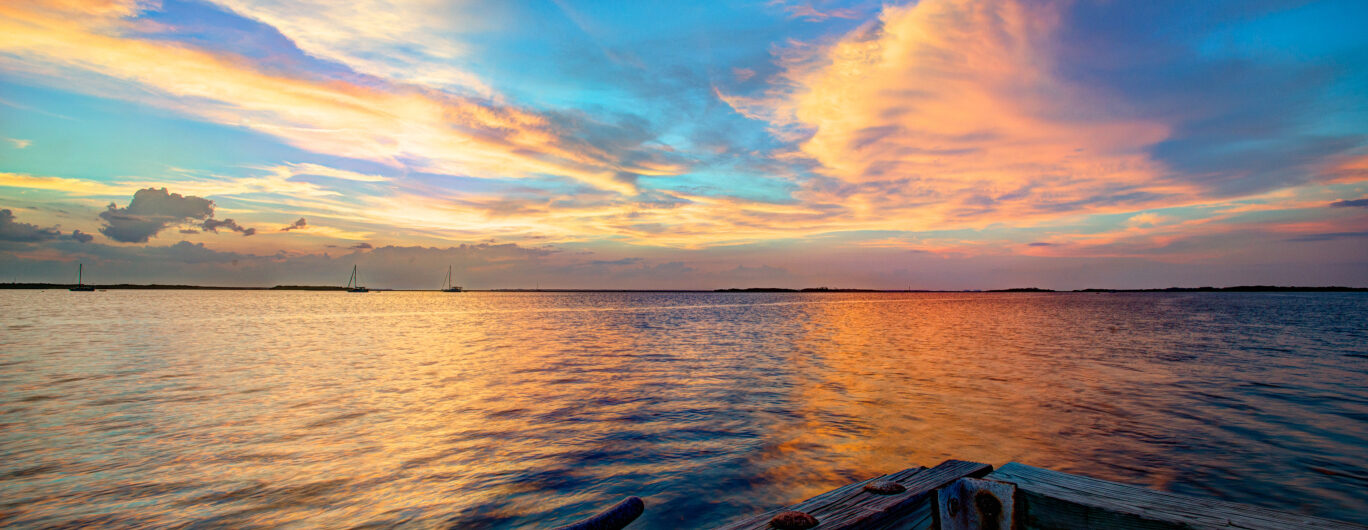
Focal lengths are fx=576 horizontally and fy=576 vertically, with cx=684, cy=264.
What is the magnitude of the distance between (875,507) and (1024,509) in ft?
2.67

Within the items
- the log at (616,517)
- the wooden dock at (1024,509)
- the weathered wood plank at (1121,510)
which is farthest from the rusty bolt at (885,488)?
the log at (616,517)

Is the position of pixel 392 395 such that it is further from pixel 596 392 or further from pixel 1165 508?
pixel 1165 508

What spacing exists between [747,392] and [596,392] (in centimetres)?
407

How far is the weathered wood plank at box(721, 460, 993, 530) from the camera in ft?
10.3

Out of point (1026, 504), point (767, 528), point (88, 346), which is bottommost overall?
point (88, 346)

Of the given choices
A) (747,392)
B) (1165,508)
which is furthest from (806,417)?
(1165,508)

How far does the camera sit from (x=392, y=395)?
49.9 ft

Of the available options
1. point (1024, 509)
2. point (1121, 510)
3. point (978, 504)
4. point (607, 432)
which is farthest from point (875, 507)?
point (607, 432)

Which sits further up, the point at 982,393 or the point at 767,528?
the point at 767,528

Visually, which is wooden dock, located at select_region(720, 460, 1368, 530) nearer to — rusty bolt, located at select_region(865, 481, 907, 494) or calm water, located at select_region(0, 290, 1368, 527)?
rusty bolt, located at select_region(865, 481, 907, 494)

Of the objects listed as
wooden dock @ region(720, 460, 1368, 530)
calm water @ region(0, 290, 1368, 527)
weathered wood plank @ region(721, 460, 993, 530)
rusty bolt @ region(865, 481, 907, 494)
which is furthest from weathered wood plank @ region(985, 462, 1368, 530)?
calm water @ region(0, 290, 1368, 527)

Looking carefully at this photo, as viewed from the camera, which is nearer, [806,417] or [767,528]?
[767,528]

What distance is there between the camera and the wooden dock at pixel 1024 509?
7.85ft

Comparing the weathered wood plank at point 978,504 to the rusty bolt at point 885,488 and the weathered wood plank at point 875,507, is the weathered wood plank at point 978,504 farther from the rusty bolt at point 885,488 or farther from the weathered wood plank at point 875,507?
the rusty bolt at point 885,488
